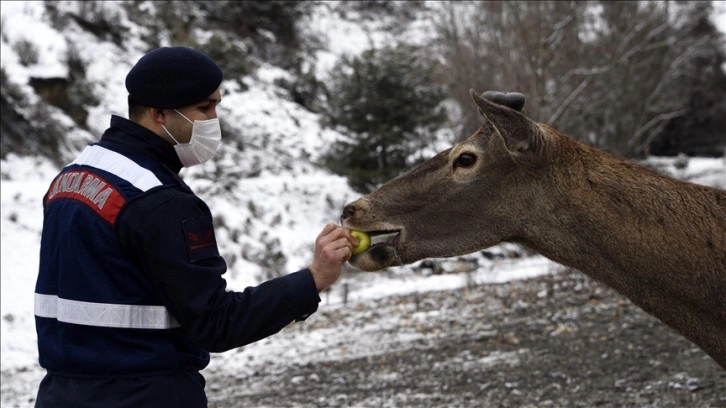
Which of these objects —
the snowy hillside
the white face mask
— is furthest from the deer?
Answer: the snowy hillside

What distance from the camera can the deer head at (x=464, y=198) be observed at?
3.95 meters

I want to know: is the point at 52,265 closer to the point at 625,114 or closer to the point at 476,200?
the point at 476,200

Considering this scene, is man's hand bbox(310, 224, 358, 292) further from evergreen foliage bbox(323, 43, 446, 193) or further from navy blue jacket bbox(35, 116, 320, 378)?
evergreen foliage bbox(323, 43, 446, 193)

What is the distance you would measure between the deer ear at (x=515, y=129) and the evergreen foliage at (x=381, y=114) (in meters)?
16.1

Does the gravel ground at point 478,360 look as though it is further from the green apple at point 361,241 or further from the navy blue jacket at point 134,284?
the navy blue jacket at point 134,284

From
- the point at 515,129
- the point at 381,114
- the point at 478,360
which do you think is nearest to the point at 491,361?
the point at 478,360

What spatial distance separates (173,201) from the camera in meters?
2.84

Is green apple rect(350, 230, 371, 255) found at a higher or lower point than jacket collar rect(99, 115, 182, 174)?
lower

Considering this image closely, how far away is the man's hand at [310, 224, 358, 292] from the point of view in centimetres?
310

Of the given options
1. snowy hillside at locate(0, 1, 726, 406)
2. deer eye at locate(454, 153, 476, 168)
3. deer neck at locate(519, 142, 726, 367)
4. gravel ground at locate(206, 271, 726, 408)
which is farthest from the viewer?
snowy hillside at locate(0, 1, 726, 406)

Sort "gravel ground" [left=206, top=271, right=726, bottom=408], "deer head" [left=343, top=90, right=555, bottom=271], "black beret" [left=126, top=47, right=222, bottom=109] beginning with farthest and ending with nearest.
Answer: "gravel ground" [left=206, top=271, right=726, bottom=408], "deer head" [left=343, top=90, right=555, bottom=271], "black beret" [left=126, top=47, right=222, bottom=109]

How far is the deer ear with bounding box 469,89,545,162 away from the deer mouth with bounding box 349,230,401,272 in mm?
701

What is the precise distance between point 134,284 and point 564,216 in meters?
2.05

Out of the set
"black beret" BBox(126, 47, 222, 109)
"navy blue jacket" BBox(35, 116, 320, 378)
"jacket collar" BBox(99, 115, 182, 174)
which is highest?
"black beret" BBox(126, 47, 222, 109)
